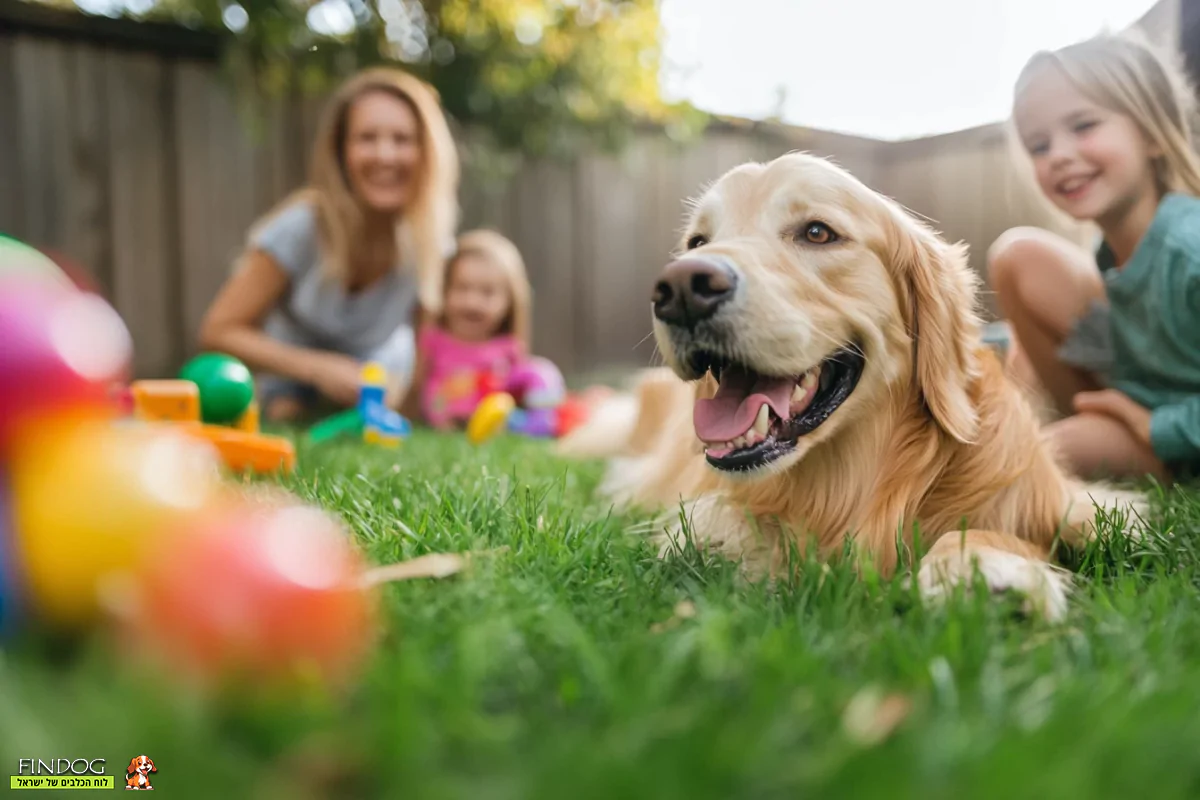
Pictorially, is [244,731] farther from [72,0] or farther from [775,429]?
[72,0]

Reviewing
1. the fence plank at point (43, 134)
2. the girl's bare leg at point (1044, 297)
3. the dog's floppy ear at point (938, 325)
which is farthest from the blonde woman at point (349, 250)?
the dog's floppy ear at point (938, 325)

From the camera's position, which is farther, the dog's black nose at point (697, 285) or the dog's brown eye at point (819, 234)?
the dog's brown eye at point (819, 234)

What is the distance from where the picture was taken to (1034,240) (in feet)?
9.62

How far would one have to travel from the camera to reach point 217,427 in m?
2.72

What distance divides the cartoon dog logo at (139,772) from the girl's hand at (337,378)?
11.2ft

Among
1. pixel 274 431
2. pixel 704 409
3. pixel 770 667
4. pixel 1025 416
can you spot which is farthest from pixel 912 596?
pixel 274 431

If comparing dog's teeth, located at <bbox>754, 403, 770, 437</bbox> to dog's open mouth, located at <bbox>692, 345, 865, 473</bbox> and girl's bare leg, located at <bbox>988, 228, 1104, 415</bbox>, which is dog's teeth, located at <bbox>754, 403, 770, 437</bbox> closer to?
dog's open mouth, located at <bbox>692, 345, 865, 473</bbox>

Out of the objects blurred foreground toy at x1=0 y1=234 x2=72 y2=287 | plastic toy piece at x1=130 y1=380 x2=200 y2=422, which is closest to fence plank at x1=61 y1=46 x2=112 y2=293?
plastic toy piece at x1=130 y1=380 x2=200 y2=422

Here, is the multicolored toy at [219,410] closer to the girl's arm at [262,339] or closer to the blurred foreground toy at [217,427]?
the blurred foreground toy at [217,427]

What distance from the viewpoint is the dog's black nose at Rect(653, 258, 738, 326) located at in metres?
1.58

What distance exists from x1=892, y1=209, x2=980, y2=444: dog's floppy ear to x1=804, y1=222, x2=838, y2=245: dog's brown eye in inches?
5.6

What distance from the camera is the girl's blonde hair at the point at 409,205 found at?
14.6 feet

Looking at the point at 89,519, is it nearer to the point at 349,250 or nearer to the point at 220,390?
the point at 220,390

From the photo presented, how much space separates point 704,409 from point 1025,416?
679mm
